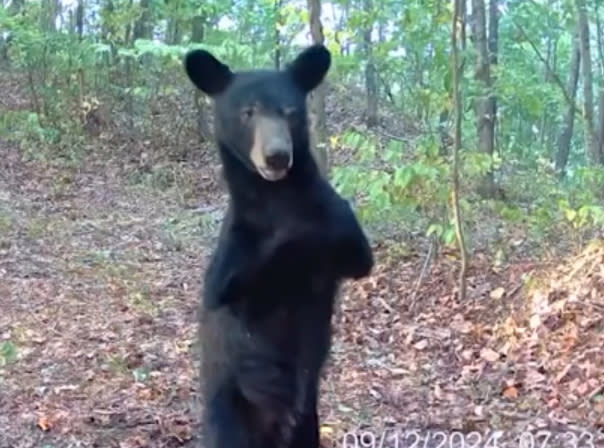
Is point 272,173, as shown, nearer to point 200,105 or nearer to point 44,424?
point 44,424

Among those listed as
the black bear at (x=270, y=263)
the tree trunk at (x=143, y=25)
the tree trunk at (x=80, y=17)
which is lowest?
the black bear at (x=270, y=263)

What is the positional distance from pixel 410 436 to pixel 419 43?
423 cm

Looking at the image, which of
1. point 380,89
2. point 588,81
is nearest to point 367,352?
point 588,81

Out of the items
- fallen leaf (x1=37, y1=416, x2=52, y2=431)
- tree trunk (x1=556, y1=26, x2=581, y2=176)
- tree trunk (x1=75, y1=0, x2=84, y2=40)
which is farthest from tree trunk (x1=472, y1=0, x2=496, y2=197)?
tree trunk (x1=75, y1=0, x2=84, y2=40)

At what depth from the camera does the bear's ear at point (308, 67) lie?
320cm

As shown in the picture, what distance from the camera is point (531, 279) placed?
676cm

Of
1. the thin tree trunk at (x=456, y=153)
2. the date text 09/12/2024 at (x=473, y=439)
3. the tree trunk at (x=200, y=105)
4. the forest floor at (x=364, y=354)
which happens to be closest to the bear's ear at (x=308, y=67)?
the forest floor at (x=364, y=354)

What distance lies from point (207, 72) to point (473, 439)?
2423 mm

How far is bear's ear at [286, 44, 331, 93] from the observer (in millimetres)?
3199

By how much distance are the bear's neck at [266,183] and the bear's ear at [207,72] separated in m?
0.31

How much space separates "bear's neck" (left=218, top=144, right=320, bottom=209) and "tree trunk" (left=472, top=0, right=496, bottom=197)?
6620 mm

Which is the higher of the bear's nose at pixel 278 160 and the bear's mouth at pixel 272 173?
the bear's nose at pixel 278 160

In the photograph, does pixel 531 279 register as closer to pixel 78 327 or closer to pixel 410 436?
pixel 410 436

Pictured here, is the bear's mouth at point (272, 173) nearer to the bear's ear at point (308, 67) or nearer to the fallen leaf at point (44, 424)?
the bear's ear at point (308, 67)
